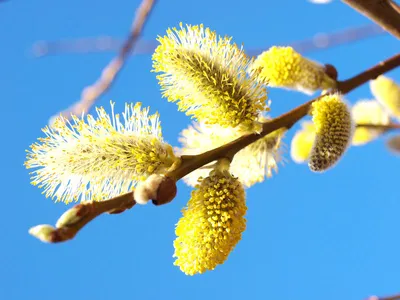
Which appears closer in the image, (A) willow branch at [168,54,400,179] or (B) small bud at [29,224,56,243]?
(B) small bud at [29,224,56,243]

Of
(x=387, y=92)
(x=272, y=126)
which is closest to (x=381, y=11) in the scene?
(x=272, y=126)

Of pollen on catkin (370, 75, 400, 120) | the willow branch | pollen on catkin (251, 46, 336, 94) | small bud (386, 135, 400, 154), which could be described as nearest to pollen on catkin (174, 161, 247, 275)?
the willow branch

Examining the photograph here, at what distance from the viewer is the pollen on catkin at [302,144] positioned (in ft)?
4.47

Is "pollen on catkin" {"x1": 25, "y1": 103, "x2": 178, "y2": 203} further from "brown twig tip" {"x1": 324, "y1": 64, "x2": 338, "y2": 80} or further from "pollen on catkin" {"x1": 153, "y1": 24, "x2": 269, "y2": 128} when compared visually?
"brown twig tip" {"x1": 324, "y1": 64, "x2": 338, "y2": 80}

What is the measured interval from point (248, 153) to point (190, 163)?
0.23 m

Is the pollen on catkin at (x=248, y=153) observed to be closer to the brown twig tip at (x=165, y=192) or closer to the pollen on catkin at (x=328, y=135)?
the pollen on catkin at (x=328, y=135)

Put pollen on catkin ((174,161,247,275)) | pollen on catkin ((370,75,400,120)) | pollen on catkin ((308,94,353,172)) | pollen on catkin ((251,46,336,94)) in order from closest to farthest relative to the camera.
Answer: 1. pollen on catkin ((174,161,247,275))
2. pollen on catkin ((308,94,353,172))
3. pollen on catkin ((251,46,336,94))
4. pollen on catkin ((370,75,400,120))

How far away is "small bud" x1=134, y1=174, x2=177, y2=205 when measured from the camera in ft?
2.52

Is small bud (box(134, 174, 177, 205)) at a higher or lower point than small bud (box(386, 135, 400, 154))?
lower

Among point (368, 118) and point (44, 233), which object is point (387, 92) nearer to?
point (368, 118)

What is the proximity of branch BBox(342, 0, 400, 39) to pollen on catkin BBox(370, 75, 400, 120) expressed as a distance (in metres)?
0.32

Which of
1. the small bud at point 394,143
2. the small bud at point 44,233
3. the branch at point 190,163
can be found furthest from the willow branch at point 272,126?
the small bud at point 394,143

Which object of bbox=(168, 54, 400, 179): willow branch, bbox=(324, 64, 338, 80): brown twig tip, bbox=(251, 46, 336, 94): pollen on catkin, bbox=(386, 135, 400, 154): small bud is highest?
bbox=(251, 46, 336, 94): pollen on catkin

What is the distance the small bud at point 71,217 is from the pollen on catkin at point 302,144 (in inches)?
→ 29.0
